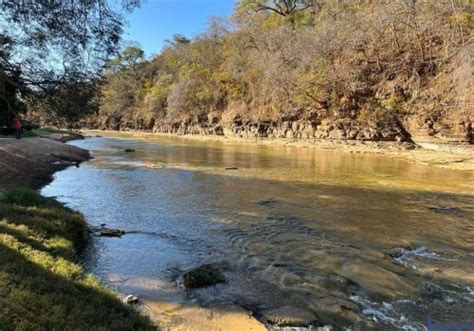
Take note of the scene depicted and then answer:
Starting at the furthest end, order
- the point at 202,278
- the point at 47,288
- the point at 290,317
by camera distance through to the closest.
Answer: the point at 202,278 → the point at 290,317 → the point at 47,288

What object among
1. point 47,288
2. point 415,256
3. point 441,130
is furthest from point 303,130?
point 47,288

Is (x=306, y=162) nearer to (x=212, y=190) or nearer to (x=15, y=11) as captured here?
(x=212, y=190)

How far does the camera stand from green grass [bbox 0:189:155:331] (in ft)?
12.9

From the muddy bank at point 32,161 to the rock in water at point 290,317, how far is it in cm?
975

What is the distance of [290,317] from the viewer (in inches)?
212

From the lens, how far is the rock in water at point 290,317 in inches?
208

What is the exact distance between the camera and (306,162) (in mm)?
24688

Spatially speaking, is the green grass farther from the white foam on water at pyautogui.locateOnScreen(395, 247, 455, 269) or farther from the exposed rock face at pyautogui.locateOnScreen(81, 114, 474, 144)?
the exposed rock face at pyautogui.locateOnScreen(81, 114, 474, 144)

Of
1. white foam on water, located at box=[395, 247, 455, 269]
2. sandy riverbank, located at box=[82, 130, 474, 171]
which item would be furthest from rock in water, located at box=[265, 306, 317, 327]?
sandy riverbank, located at box=[82, 130, 474, 171]

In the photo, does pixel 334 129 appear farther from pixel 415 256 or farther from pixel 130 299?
pixel 130 299

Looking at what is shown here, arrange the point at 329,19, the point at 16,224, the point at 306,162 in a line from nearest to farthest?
the point at 16,224, the point at 306,162, the point at 329,19

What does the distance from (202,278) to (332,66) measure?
35.4 meters

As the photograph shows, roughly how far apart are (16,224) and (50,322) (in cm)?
397

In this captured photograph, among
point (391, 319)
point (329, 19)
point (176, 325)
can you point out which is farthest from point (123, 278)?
point (329, 19)
